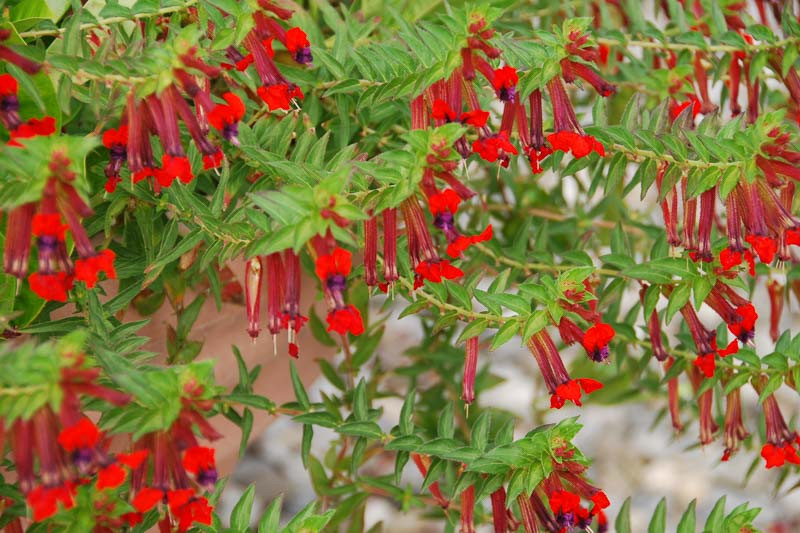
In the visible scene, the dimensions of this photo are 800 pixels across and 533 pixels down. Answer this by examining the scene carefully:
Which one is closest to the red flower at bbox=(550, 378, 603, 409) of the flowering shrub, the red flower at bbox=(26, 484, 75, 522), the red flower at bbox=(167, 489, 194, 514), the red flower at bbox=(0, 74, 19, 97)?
the flowering shrub

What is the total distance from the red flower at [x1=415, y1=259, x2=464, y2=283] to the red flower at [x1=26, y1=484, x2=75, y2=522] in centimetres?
37

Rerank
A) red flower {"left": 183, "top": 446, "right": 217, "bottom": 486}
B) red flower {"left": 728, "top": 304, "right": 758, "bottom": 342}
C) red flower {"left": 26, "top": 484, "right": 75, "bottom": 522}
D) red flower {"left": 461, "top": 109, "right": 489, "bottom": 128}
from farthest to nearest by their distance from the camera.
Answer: red flower {"left": 728, "top": 304, "right": 758, "bottom": 342}
red flower {"left": 461, "top": 109, "right": 489, "bottom": 128}
red flower {"left": 183, "top": 446, "right": 217, "bottom": 486}
red flower {"left": 26, "top": 484, "right": 75, "bottom": 522}

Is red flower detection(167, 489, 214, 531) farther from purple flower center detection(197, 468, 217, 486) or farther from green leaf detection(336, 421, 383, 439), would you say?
green leaf detection(336, 421, 383, 439)

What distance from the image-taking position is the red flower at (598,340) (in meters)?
0.92

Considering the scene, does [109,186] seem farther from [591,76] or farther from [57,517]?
[591,76]

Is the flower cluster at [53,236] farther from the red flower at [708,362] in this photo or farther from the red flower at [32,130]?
the red flower at [708,362]

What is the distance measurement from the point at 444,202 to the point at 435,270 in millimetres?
82

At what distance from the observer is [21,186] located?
2.38ft

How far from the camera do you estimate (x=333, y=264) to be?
78cm

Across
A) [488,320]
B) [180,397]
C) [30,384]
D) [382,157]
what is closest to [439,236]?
[488,320]

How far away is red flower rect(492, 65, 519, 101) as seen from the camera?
89 cm

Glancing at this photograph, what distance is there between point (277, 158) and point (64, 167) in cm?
30

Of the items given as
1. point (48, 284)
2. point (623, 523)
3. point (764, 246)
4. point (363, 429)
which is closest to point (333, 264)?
point (48, 284)

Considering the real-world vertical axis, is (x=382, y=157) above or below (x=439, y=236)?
above
